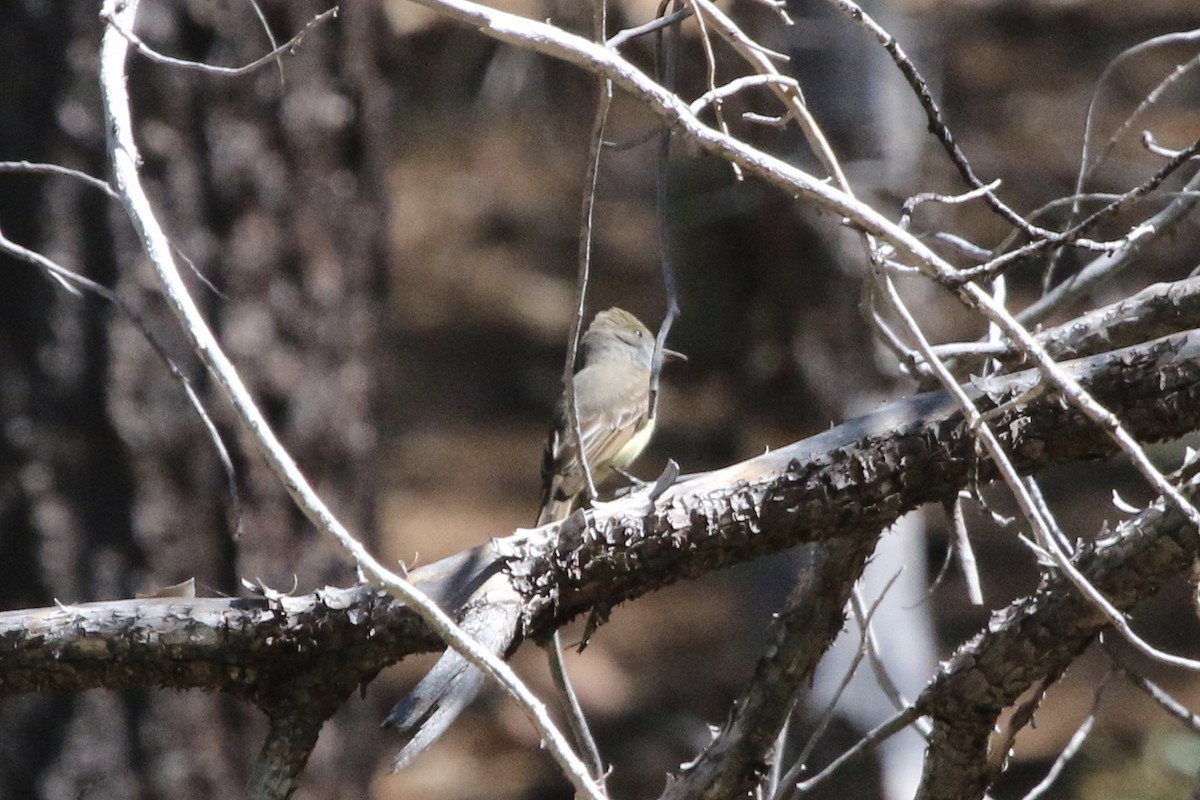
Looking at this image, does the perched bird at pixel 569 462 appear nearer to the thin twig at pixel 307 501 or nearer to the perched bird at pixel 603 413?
the perched bird at pixel 603 413

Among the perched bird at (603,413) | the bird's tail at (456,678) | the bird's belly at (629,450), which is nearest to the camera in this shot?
the bird's tail at (456,678)

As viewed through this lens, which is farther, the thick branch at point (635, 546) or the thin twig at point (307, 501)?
the thick branch at point (635, 546)

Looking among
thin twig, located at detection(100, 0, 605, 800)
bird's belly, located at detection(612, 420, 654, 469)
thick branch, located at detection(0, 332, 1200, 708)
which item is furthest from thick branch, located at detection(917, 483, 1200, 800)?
bird's belly, located at detection(612, 420, 654, 469)

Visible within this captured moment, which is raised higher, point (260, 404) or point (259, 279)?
point (259, 279)

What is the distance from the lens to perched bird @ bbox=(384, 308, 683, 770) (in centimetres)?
223

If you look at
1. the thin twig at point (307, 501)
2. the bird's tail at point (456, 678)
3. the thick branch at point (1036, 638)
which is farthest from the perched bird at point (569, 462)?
the thick branch at point (1036, 638)

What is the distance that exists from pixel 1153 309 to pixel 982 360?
0.41 meters

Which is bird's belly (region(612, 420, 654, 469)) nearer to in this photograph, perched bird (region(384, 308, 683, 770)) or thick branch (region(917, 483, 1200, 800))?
perched bird (region(384, 308, 683, 770))

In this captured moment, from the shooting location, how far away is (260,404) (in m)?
4.60

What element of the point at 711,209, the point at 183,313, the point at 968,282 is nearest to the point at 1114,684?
the point at 711,209

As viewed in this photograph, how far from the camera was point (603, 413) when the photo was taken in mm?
5965

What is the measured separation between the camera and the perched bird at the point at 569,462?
2.23m

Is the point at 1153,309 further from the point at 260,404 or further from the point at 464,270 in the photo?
the point at 464,270

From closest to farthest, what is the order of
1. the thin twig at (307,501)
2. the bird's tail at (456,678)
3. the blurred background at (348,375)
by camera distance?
the thin twig at (307,501) < the bird's tail at (456,678) < the blurred background at (348,375)
